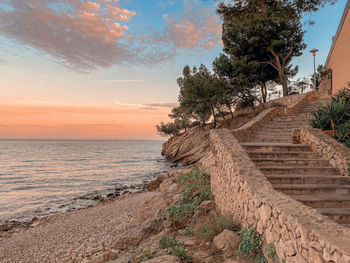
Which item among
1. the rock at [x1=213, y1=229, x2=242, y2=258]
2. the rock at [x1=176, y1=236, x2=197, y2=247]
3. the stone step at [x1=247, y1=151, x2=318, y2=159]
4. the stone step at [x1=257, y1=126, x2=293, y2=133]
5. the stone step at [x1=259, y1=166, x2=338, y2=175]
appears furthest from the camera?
the stone step at [x1=257, y1=126, x2=293, y2=133]

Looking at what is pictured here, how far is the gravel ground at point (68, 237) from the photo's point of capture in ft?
23.6

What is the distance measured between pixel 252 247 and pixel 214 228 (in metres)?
1.03

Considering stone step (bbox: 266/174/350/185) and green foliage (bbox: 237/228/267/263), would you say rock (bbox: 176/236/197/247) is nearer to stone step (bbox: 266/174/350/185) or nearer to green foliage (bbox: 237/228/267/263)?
green foliage (bbox: 237/228/267/263)

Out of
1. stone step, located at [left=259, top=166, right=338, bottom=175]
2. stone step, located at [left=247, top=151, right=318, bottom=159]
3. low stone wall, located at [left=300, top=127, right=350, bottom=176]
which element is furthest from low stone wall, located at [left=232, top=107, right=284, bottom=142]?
stone step, located at [left=259, top=166, right=338, bottom=175]

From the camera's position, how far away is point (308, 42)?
84.6 ft

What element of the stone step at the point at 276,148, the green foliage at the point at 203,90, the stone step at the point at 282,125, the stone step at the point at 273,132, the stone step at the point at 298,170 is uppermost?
the green foliage at the point at 203,90

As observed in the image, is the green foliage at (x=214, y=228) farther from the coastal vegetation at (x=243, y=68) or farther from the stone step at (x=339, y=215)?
the coastal vegetation at (x=243, y=68)

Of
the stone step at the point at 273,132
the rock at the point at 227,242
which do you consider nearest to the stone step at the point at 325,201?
the rock at the point at 227,242

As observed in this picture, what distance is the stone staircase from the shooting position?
470 cm

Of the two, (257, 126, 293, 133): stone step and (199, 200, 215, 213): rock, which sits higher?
(257, 126, 293, 133): stone step

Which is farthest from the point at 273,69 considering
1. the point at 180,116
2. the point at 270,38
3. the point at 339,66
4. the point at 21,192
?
the point at 21,192

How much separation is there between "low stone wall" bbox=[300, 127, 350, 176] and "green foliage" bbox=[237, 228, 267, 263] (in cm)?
351

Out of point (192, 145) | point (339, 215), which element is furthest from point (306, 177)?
point (192, 145)

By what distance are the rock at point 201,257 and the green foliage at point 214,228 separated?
0.46m
